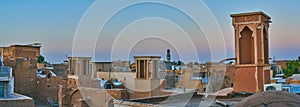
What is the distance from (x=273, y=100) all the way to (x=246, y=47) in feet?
29.3

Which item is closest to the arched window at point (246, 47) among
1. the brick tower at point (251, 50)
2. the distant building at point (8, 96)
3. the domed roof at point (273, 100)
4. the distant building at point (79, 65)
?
the brick tower at point (251, 50)

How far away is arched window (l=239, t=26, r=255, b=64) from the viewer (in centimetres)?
1062

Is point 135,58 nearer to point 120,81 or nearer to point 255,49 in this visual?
point 120,81

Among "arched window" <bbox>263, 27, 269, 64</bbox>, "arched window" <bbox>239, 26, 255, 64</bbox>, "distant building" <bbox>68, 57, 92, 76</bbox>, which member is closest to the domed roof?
"arched window" <bbox>239, 26, 255, 64</bbox>

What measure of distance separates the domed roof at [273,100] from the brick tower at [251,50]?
813 centimetres

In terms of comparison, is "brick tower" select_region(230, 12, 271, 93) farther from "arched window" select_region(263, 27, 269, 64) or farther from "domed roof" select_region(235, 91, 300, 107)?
"domed roof" select_region(235, 91, 300, 107)

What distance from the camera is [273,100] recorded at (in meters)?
2.32

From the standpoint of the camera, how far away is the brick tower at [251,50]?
10258 mm

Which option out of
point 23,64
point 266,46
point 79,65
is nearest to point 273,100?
point 266,46

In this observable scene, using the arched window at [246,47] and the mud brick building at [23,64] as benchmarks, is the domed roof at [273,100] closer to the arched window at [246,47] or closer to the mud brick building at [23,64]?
the arched window at [246,47]

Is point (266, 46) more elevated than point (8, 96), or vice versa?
point (266, 46)

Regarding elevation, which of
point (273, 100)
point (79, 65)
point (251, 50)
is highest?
point (251, 50)

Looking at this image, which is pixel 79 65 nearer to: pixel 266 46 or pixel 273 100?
pixel 266 46

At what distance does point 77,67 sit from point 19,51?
370cm
